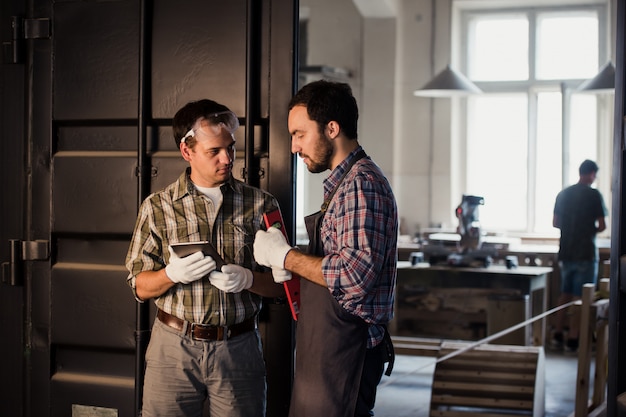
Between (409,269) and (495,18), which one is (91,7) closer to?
(409,269)

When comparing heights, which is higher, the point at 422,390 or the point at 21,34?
the point at 21,34

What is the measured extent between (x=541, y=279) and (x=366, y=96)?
3.92 m

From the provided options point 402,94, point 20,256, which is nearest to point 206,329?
point 20,256

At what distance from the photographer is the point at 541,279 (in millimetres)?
7078

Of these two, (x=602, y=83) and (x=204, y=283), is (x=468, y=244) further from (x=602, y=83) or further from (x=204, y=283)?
(x=204, y=283)

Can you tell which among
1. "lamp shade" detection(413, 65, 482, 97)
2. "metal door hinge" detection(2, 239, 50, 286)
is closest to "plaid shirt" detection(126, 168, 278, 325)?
"metal door hinge" detection(2, 239, 50, 286)

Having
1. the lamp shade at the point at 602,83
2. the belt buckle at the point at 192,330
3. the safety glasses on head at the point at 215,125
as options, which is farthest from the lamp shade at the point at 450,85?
the belt buckle at the point at 192,330

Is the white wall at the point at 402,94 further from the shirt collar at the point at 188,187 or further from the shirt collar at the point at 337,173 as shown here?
the shirt collar at the point at 337,173

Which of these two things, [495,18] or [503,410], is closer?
[503,410]

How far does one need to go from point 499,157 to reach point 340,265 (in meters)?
8.27

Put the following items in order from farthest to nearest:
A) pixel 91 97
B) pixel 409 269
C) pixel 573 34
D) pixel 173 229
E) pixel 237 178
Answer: pixel 573 34
pixel 409 269
pixel 91 97
pixel 237 178
pixel 173 229

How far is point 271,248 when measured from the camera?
2715 mm

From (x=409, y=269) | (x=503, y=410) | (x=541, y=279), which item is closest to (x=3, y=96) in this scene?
(x=503, y=410)

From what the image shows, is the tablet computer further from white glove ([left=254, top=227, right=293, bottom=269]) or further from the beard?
the beard
